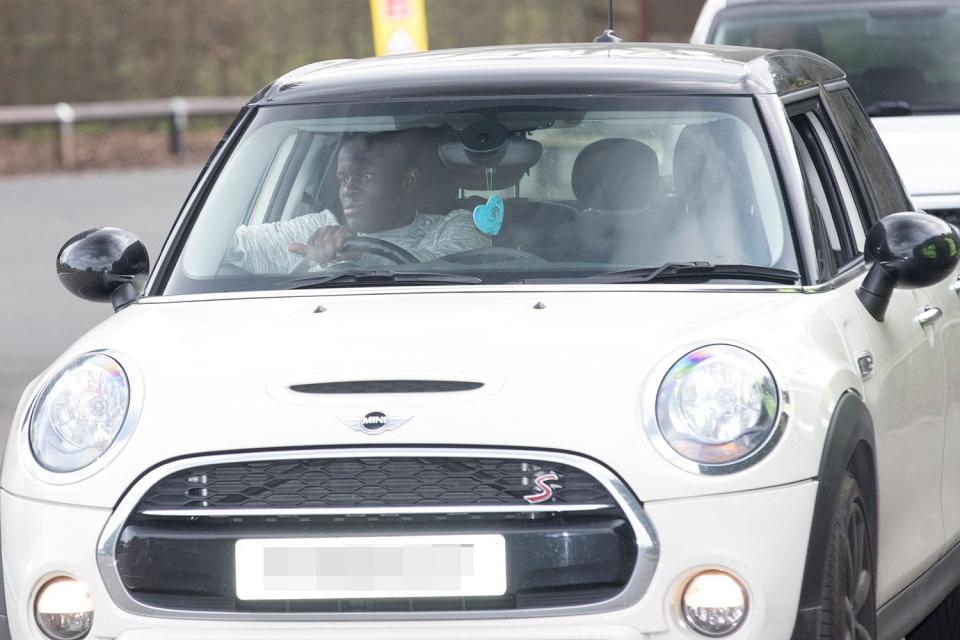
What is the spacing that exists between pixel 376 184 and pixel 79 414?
134 cm

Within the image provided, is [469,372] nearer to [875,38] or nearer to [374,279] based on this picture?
[374,279]

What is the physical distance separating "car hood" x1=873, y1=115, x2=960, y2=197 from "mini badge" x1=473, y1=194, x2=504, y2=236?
372cm

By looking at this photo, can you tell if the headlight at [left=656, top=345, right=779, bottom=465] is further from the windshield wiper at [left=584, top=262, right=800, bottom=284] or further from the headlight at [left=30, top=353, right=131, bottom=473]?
the headlight at [left=30, top=353, right=131, bottom=473]

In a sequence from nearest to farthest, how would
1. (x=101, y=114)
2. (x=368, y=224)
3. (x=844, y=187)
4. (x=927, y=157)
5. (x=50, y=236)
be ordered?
1. (x=368, y=224)
2. (x=844, y=187)
3. (x=927, y=157)
4. (x=50, y=236)
5. (x=101, y=114)

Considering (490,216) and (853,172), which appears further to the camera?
(853,172)

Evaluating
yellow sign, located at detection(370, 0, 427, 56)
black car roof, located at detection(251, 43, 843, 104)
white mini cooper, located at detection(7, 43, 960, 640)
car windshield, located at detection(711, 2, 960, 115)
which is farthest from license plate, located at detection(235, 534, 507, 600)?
yellow sign, located at detection(370, 0, 427, 56)

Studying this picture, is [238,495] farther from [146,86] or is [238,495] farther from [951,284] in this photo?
[146,86]

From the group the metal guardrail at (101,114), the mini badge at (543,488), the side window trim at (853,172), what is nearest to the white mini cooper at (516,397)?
the mini badge at (543,488)

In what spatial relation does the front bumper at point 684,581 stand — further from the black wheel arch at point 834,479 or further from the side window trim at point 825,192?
the side window trim at point 825,192

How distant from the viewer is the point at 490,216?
5078 mm

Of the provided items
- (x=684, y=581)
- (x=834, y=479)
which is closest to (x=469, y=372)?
(x=684, y=581)

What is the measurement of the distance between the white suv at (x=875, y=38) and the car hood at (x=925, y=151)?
40cm

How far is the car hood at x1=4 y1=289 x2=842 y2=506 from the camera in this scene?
3977 millimetres

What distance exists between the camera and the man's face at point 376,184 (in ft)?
17.3
